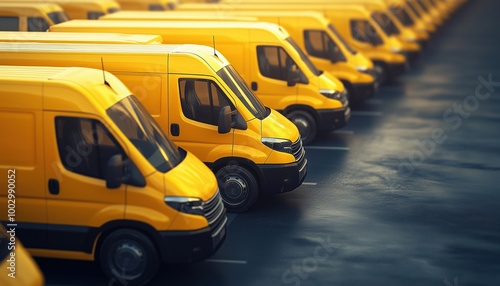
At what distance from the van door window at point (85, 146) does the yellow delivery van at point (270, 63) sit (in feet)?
18.4

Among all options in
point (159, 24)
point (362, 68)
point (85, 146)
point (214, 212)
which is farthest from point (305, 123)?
point (85, 146)

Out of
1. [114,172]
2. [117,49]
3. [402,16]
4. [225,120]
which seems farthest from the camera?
[402,16]

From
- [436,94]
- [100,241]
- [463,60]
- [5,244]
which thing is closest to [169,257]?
[100,241]

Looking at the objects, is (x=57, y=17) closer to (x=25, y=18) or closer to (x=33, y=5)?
(x=33, y=5)

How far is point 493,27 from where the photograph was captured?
147 ft

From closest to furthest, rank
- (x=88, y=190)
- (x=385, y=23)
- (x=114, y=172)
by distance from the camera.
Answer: (x=114, y=172), (x=88, y=190), (x=385, y=23)

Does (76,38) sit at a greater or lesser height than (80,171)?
greater

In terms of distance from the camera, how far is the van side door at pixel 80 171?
10.2m

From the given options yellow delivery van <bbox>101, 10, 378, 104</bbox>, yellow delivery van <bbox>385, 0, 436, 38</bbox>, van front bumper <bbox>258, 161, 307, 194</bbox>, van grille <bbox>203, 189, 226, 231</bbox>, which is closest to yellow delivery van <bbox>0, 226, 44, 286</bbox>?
van grille <bbox>203, 189, 226, 231</bbox>

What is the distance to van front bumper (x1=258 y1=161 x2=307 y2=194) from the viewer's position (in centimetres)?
1338

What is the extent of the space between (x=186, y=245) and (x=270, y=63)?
24.4 ft

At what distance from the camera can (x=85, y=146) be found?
10242 millimetres

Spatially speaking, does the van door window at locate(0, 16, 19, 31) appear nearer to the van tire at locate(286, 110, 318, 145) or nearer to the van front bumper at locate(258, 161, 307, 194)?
the van tire at locate(286, 110, 318, 145)

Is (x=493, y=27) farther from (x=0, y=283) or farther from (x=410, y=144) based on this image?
(x=0, y=283)
